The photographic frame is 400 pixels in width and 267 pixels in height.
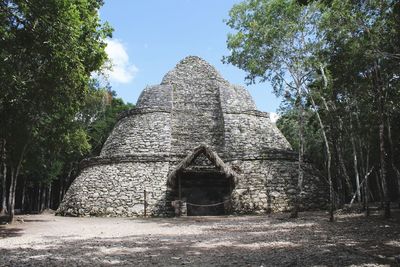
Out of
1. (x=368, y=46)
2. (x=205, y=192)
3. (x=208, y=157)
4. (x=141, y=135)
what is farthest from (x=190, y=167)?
(x=368, y=46)

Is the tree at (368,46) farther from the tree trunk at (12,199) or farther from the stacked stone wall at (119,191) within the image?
the tree trunk at (12,199)

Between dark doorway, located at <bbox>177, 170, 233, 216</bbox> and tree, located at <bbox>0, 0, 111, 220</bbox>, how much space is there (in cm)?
682

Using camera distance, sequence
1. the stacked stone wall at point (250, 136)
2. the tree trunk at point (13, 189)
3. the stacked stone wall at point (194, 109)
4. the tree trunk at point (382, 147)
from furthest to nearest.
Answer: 1. the stacked stone wall at point (194, 109)
2. the stacked stone wall at point (250, 136)
3. the tree trunk at point (13, 189)
4. the tree trunk at point (382, 147)

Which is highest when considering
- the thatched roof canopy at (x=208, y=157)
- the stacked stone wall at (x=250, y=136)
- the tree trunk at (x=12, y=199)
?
the stacked stone wall at (x=250, y=136)

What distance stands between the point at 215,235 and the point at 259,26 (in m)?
10.4

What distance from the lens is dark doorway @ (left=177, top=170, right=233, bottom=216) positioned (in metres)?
19.1

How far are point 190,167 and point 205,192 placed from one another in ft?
6.83

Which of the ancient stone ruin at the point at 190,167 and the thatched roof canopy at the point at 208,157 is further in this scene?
the ancient stone ruin at the point at 190,167

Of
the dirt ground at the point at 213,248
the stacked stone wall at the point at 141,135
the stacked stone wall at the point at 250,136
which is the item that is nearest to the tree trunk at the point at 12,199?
the dirt ground at the point at 213,248

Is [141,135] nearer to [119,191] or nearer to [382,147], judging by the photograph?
[119,191]

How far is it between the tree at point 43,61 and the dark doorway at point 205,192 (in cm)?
682

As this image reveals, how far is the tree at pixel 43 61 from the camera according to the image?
30.7 feet

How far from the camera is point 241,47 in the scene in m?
18.0

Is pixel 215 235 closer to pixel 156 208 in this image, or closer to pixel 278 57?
pixel 156 208
